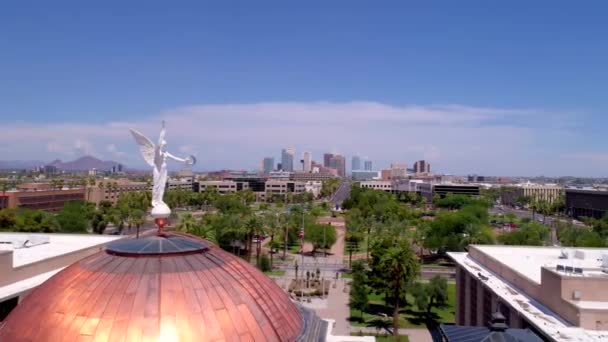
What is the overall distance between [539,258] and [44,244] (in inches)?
1580

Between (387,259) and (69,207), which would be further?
(69,207)

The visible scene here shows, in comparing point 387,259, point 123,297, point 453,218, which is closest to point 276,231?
point 453,218

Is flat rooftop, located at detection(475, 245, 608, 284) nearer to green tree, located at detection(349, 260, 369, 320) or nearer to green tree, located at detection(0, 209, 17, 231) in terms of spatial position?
green tree, located at detection(349, 260, 369, 320)

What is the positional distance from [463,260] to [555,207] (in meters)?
145

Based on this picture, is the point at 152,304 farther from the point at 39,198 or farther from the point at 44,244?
the point at 39,198

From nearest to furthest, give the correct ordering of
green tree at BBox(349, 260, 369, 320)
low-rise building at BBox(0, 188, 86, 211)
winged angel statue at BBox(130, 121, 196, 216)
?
winged angel statue at BBox(130, 121, 196, 216) → green tree at BBox(349, 260, 369, 320) → low-rise building at BBox(0, 188, 86, 211)

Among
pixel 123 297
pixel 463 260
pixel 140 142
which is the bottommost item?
pixel 463 260

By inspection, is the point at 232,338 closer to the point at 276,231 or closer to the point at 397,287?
the point at 397,287

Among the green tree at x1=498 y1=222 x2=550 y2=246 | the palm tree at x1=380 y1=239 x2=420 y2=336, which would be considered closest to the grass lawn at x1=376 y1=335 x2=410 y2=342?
the palm tree at x1=380 y1=239 x2=420 y2=336

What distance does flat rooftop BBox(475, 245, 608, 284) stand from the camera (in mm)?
35144

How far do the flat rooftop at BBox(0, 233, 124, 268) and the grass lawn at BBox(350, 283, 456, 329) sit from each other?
24.6m

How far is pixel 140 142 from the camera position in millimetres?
17094

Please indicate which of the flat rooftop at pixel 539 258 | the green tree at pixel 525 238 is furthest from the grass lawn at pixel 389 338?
the green tree at pixel 525 238

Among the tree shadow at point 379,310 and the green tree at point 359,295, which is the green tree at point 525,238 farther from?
the green tree at point 359,295
